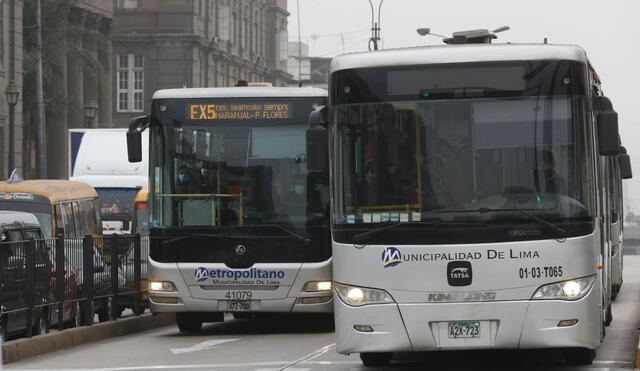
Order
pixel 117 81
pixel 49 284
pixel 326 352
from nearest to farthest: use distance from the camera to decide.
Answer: pixel 326 352, pixel 49 284, pixel 117 81

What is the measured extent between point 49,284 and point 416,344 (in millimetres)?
7431

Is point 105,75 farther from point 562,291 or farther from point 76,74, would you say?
point 562,291

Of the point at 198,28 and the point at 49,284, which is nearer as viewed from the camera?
the point at 49,284

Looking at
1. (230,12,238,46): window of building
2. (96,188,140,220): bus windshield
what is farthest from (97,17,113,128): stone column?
(230,12,238,46): window of building

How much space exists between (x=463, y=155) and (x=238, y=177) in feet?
22.4

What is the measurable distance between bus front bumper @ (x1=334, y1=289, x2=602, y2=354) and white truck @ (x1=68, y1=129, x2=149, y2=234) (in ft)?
84.9

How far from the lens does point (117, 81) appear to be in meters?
90.2

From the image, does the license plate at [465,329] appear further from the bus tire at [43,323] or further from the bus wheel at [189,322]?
the bus wheel at [189,322]

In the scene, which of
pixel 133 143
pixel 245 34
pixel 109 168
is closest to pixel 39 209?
pixel 109 168

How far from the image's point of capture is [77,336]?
19.0m

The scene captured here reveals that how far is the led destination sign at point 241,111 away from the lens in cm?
1928

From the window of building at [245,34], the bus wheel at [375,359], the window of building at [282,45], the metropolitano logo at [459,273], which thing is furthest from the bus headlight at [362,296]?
the window of building at [282,45]

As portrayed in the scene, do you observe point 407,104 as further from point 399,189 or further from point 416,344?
point 416,344

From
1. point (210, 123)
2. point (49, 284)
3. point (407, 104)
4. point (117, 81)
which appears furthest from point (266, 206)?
point (117, 81)
